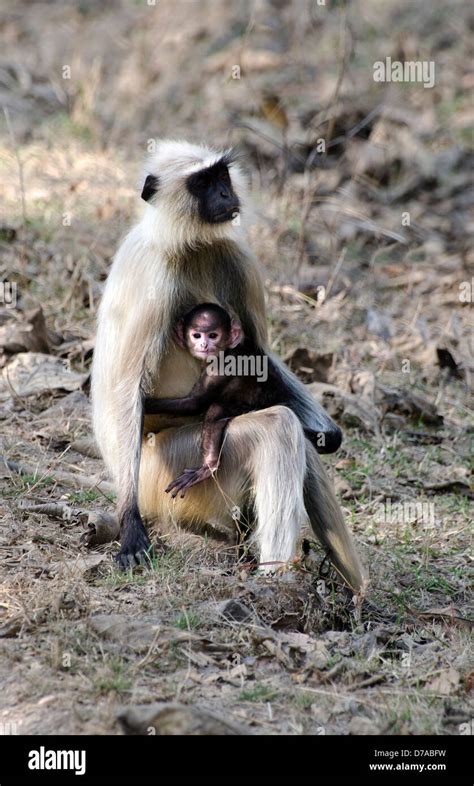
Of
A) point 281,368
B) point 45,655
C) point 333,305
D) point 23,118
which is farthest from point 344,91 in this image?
point 45,655

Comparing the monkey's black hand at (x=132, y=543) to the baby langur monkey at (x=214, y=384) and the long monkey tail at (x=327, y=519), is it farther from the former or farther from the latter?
the long monkey tail at (x=327, y=519)

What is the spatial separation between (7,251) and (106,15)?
6309mm

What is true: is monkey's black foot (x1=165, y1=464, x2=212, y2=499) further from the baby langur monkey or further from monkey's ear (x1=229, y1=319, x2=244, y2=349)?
monkey's ear (x1=229, y1=319, x2=244, y2=349)

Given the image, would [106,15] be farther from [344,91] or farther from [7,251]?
[7,251]

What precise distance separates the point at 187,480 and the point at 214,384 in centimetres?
40

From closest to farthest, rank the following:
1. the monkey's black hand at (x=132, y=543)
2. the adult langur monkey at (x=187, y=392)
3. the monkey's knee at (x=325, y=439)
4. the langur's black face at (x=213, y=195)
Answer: the monkey's black hand at (x=132, y=543) → the adult langur monkey at (x=187, y=392) → the langur's black face at (x=213, y=195) → the monkey's knee at (x=325, y=439)

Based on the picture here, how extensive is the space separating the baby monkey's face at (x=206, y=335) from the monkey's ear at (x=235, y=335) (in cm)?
4

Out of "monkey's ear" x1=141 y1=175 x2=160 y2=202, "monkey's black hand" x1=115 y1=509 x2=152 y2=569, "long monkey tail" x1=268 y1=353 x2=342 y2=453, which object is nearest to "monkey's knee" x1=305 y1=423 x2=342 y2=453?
"long monkey tail" x1=268 y1=353 x2=342 y2=453

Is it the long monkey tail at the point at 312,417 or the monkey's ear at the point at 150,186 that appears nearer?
the monkey's ear at the point at 150,186

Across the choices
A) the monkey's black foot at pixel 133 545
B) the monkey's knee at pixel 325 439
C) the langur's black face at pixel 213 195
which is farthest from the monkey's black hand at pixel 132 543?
the langur's black face at pixel 213 195

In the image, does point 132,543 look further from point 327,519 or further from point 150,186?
point 150,186

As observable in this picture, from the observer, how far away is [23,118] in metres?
9.85

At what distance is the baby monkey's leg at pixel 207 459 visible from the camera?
4.46m

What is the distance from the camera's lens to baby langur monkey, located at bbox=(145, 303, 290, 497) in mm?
4480
